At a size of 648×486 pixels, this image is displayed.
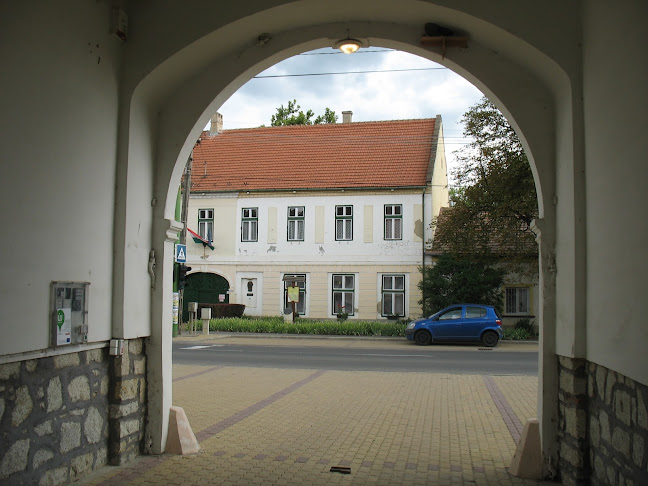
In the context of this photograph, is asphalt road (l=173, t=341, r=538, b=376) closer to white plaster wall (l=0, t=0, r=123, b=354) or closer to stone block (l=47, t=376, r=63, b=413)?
white plaster wall (l=0, t=0, r=123, b=354)

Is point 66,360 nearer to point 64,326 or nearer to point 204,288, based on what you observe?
point 64,326

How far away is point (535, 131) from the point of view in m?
5.75

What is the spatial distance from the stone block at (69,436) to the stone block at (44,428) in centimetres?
18

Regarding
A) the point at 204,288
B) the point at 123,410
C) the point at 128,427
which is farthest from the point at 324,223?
the point at 123,410

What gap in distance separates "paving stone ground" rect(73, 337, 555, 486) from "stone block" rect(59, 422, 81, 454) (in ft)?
1.08

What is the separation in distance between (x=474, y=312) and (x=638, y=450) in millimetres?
18317

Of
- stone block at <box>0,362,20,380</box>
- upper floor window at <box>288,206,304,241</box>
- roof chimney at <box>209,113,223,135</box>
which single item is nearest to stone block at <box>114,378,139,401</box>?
stone block at <box>0,362,20,380</box>

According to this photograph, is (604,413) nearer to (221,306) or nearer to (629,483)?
(629,483)

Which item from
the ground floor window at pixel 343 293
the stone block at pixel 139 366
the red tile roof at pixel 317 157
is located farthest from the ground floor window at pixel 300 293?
the stone block at pixel 139 366

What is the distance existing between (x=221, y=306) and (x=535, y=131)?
2403cm

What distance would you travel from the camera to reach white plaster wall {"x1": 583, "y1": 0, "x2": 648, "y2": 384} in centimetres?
372

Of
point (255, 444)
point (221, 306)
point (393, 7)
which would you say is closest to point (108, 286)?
point (255, 444)

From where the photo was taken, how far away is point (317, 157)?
3094cm

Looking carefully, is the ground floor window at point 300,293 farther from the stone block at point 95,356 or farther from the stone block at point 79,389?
the stone block at point 79,389
